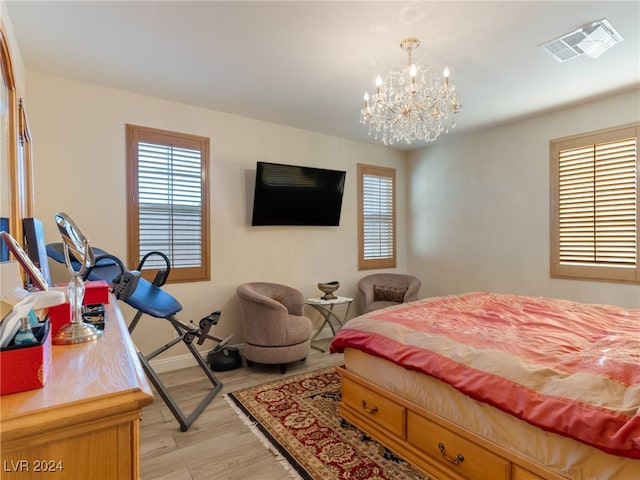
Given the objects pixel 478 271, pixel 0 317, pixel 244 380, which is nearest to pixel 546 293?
pixel 478 271

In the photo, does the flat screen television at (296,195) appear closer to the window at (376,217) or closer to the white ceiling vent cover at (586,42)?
the window at (376,217)

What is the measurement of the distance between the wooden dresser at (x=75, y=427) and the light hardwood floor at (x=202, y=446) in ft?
5.08

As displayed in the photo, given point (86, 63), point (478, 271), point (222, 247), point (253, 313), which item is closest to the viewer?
point (86, 63)

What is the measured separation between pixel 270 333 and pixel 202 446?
1244 mm

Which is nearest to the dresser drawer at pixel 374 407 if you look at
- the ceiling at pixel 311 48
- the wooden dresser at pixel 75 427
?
the wooden dresser at pixel 75 427

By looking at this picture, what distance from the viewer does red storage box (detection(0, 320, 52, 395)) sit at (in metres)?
0.61

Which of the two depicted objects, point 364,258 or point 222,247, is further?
point 364,258

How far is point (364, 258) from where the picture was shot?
5.05 metres

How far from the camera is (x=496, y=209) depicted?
4.32 m

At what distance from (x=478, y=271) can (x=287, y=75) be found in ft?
11.4

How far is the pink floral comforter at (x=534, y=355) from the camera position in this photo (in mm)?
1250

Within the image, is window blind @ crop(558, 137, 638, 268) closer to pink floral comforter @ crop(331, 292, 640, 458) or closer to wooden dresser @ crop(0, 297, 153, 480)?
pink floral comforter @ crop(331, 292, 640, 458)

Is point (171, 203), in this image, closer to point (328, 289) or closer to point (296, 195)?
point (296, 195)

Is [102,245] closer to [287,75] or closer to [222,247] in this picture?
[222,247]
